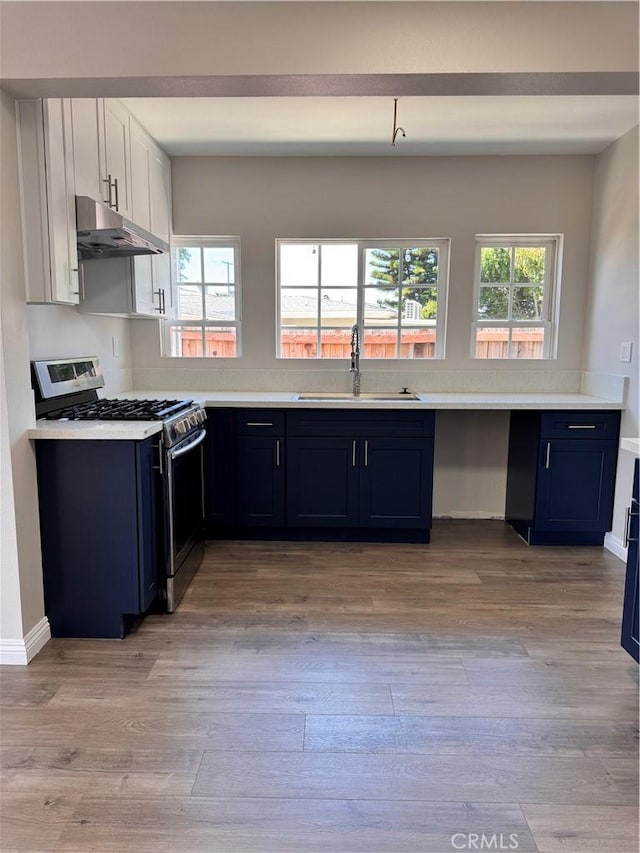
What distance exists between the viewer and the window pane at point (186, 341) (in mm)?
3840

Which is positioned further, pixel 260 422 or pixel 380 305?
pixel 380 305

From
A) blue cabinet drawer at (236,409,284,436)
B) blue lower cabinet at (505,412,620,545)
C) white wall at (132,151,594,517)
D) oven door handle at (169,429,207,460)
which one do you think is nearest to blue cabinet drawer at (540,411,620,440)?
blue lower cabinet at (505,412,620,545)

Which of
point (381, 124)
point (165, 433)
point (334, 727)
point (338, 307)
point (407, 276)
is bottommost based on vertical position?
point (334, 727)

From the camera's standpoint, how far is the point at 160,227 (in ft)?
11.3

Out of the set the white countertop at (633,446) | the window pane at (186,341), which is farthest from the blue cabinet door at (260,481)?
the white countertop at (633,446)

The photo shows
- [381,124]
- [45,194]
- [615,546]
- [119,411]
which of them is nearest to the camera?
[45,194]

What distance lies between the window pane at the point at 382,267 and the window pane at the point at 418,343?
355 millimetres

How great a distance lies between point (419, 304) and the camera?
12.4ft

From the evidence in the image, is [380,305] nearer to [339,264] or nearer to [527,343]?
[339,264]

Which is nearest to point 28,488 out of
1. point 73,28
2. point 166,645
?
point 166,645

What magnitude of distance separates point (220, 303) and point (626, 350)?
2.70 metres

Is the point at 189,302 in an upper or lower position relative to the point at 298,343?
upper

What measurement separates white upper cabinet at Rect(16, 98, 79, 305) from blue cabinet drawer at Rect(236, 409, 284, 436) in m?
1.31

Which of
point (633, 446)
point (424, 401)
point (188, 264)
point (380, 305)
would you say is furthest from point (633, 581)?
point (188, 264)
